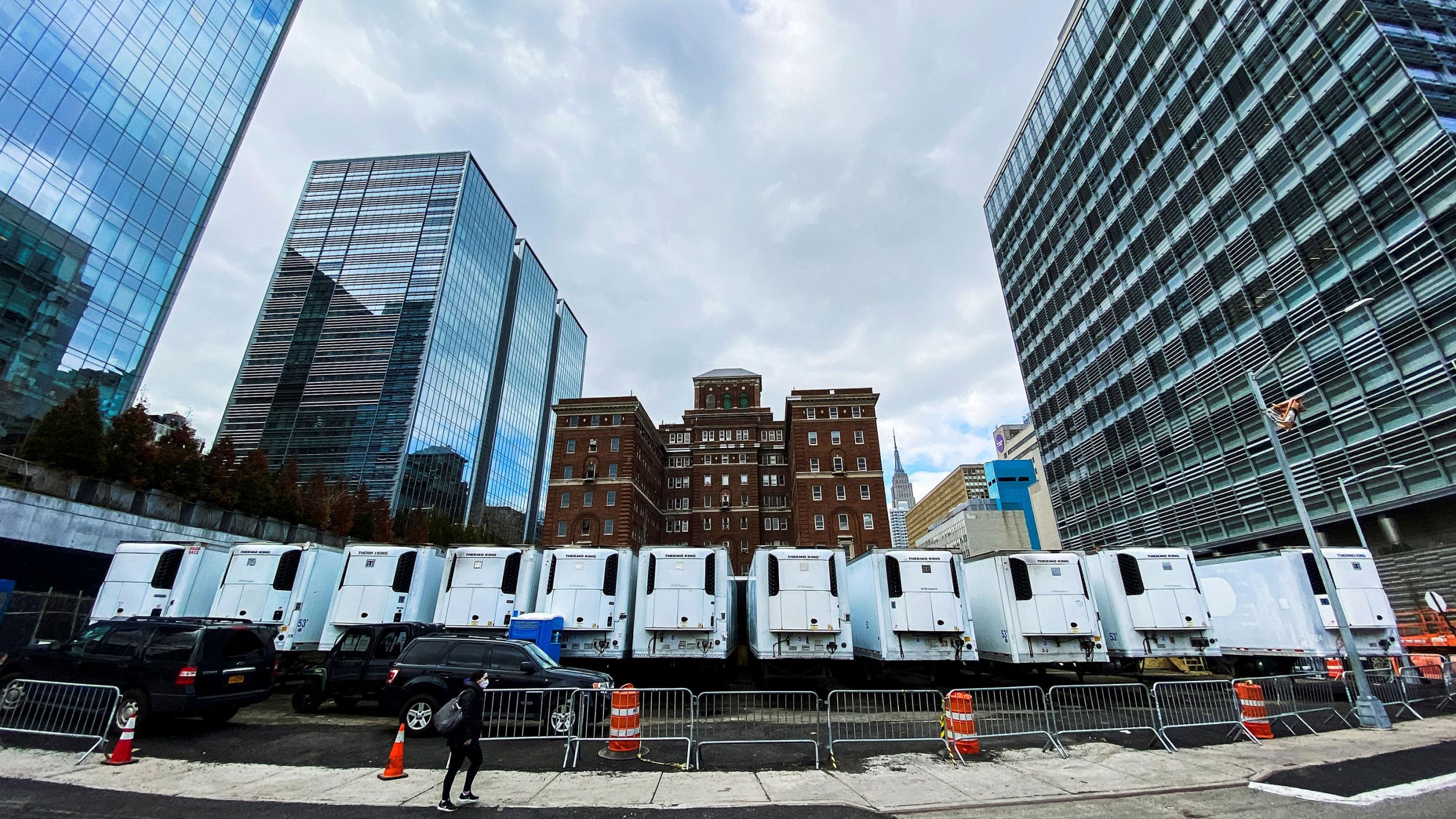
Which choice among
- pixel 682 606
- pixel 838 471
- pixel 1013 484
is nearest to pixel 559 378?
pixel 838 471

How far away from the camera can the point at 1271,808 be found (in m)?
6.68

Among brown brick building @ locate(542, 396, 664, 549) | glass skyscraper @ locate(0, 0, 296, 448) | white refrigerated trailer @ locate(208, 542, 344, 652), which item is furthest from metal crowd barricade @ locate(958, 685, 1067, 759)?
glass skyscraper @ locate(0, 0, 296, 448)

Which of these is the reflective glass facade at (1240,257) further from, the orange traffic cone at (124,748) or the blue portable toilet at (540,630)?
the orange traffic cone at (124,748)

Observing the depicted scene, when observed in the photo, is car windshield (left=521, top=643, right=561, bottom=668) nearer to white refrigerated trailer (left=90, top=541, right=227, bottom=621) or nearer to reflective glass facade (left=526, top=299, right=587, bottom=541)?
white refrigerated trailer (left=90, top=541, right=227, bottom=621)

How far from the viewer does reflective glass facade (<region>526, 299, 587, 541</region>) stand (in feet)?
333

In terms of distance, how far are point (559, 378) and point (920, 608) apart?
345ft

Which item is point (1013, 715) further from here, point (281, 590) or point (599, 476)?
point (599, 476)

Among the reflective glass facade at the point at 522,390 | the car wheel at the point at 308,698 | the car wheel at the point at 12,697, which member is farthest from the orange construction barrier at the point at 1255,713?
the reflective glass facade at the point at 522,390

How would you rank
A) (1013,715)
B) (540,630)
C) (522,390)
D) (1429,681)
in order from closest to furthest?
(1013,715) → (540,630) → (1429,681) → (522,390)

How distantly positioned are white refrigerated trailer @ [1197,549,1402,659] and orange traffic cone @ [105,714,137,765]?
22527 millimetres

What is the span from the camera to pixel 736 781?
310 inches

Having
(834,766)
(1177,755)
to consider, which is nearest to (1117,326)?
(1177,755)

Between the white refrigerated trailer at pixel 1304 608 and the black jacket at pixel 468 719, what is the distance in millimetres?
17899

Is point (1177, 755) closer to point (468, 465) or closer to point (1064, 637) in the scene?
point (1064, 637)
